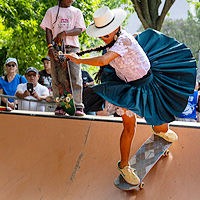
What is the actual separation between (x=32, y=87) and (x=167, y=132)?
2.79 metres

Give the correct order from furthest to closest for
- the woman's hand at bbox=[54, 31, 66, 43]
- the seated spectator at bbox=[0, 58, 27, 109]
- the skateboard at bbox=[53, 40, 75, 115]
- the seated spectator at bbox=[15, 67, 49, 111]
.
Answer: the seated spectator at bbox=[0, 58, 27, 109], the seated spectator at bbox=[15, 67, 49, 111], the skateboard at bbox=[53, 40, 75, 115], the woman's hand at bbox=[54, 31, 66, 43]

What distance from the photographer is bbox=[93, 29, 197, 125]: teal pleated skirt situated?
3428 millimetres

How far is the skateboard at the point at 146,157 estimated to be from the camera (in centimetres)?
346

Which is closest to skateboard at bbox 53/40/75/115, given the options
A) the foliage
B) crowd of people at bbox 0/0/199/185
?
crowd of people at bbox 0/0/199/185

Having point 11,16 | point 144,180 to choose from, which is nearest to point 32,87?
point 144,180

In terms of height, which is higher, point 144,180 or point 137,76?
point 137,76

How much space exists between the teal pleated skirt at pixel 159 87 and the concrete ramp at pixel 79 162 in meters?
0.55

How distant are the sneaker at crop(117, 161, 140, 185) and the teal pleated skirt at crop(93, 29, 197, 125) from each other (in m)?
0.51

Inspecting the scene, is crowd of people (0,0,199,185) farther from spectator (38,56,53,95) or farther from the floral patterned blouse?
spectator (38,56,53,95)

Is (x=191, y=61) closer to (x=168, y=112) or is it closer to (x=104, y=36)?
(x=168, y=112)

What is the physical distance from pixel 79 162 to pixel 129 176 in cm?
82

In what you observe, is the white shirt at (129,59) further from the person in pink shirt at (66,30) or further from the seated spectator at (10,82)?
the seated spectator at (10,82)

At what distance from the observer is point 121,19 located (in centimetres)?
328

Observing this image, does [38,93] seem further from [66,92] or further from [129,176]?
[129,176]
